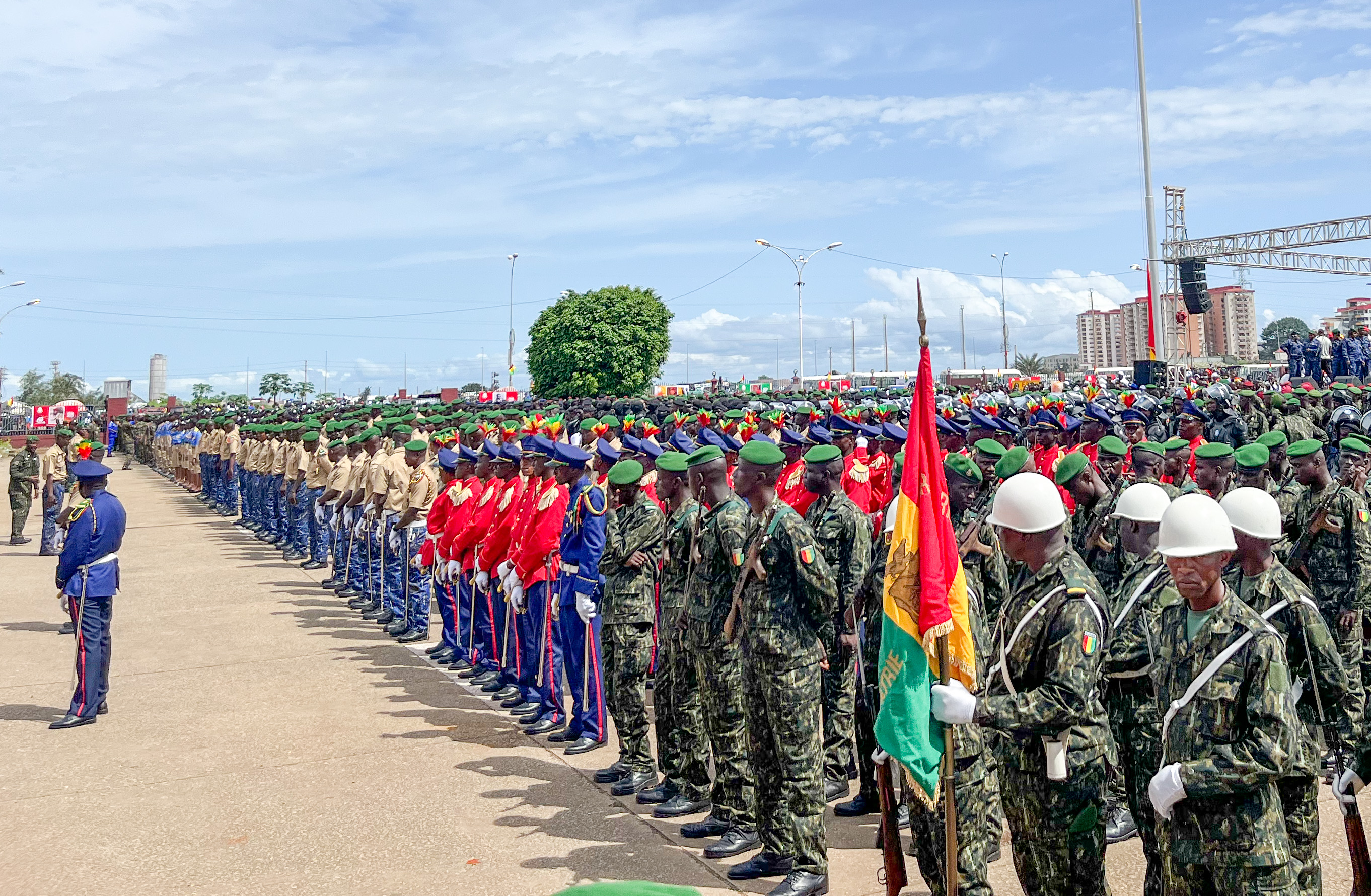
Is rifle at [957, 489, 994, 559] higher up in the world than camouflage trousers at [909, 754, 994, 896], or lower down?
higher up

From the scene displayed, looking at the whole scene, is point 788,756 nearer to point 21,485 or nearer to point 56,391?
point 21,485

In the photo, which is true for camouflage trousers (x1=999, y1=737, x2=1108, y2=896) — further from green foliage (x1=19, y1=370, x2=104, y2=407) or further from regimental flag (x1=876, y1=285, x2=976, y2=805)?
green foliage (x1=19, y1=370, x2=104, y2=407)

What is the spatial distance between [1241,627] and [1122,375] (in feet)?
154

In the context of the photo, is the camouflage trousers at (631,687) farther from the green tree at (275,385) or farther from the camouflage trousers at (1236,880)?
the green tree at (275,385)

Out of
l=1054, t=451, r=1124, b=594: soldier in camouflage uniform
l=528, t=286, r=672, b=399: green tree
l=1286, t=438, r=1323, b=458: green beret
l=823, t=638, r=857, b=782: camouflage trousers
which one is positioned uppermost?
l=528, t=286, r=672, b=399: green tree

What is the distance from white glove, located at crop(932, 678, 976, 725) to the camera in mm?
3729

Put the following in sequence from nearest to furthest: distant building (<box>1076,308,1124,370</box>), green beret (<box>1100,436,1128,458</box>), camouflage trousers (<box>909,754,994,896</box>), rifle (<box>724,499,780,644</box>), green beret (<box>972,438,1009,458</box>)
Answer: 1. camouflage trousers (<box>909,754,994,896</box>)
2. rifle (<box>724,499,780,644</box>)
3. green beret (<box>972,438,1009,458</box>)
4. green beret (<box>1100,436,1128,458</box>)
5. distant building (<box>1076,308,1124,370</box>)

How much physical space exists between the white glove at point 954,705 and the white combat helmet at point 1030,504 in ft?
2.03

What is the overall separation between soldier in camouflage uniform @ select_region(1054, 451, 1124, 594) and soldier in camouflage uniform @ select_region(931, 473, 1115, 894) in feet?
9.83

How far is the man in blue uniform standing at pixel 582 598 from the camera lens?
25.2ft

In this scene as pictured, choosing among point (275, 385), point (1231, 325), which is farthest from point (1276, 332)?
point (275, 385)

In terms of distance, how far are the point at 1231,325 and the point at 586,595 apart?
157 m

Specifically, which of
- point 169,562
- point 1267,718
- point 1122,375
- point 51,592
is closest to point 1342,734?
point 1267,718

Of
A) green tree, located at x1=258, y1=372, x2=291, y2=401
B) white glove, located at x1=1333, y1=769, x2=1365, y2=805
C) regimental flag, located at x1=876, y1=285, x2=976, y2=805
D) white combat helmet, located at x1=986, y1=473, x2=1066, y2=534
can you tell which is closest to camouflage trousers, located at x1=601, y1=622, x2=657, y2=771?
regimental flag, located at x1=876, y1=285, x2=976, y2=805
